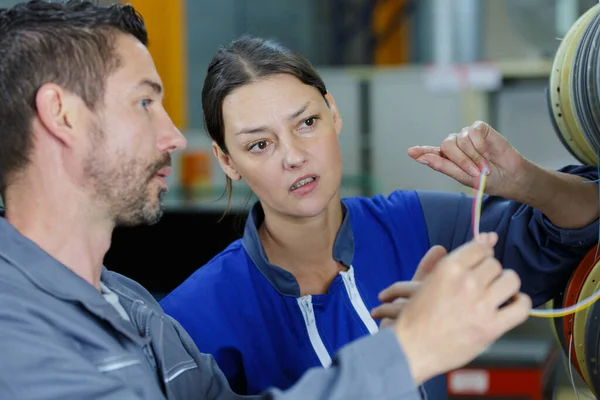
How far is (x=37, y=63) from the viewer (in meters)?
1.04

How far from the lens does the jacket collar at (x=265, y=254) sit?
55.9 inches

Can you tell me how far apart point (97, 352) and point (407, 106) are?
3.19 meters

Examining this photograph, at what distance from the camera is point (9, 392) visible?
0.88 meters

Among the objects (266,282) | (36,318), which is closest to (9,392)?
(36,318)

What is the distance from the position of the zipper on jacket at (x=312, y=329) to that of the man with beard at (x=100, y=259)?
26 centimetres

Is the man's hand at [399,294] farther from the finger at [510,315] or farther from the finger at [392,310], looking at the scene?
the finger at [510,315]

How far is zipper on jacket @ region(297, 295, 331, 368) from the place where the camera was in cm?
139

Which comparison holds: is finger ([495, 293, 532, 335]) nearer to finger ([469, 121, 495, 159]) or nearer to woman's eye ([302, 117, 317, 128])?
finger ([469, 121, 495, 159])

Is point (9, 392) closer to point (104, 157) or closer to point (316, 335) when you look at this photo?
point (104, 157)

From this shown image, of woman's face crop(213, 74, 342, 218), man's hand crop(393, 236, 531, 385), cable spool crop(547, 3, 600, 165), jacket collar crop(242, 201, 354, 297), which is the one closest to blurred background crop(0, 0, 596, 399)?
jacket collar crop(242, 201, 354, 297)

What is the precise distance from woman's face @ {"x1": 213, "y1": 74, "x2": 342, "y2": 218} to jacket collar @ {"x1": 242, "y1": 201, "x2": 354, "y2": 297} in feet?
0.28

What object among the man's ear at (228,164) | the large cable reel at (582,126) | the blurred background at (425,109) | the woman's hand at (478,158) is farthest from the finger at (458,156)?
the blurred background at (425,109)

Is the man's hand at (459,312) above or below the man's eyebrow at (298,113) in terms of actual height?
below

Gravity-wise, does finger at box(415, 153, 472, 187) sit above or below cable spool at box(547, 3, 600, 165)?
below
